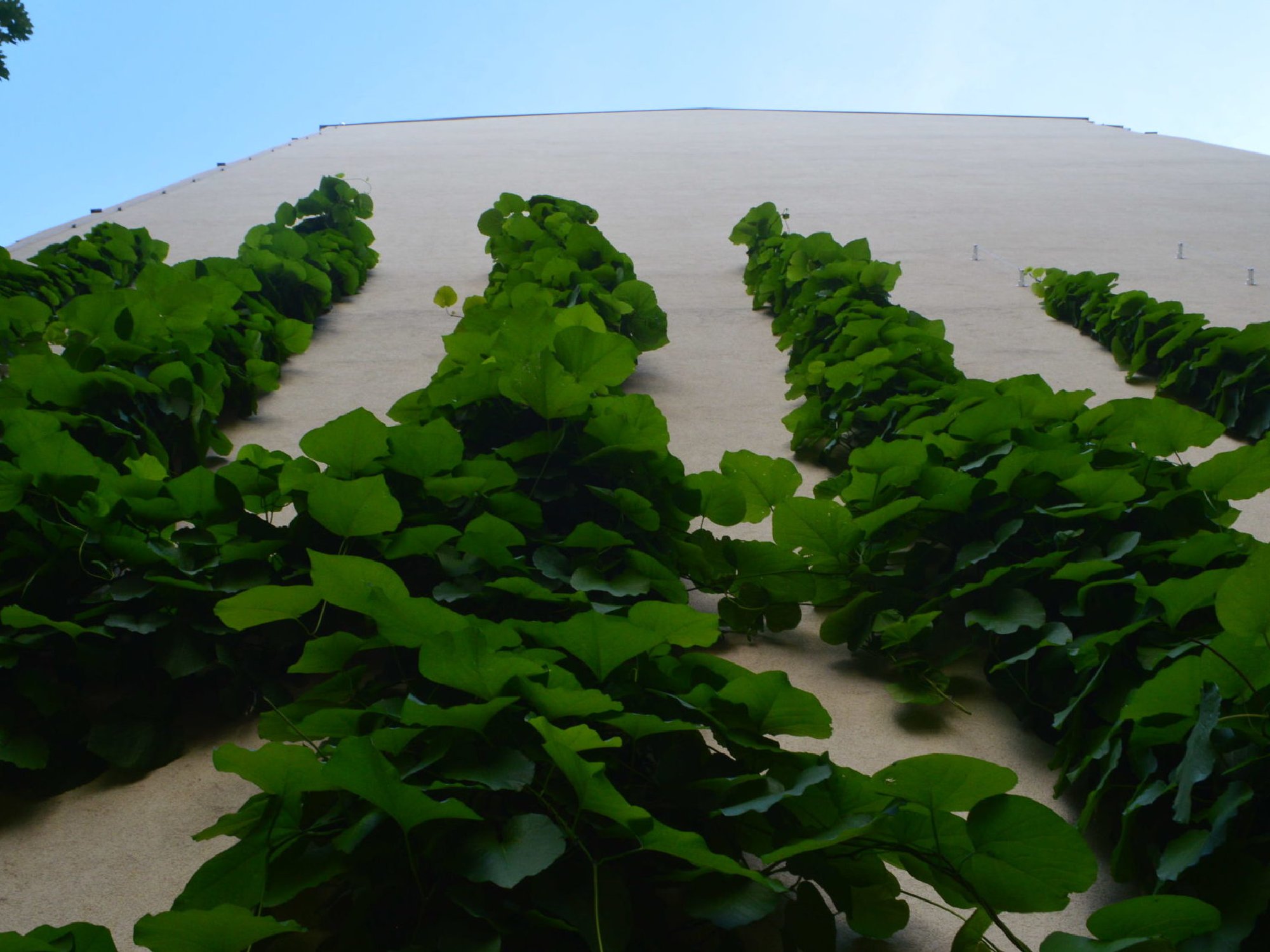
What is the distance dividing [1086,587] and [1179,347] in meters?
1.53

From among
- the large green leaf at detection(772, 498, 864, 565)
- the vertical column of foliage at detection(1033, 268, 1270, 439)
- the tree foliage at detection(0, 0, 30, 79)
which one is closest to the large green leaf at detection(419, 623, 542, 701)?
the large green leaf at detection(772, 498, 864, 565)

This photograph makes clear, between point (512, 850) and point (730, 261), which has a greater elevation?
point (512, 850)

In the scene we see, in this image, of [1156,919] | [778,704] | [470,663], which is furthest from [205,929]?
[1156,919]

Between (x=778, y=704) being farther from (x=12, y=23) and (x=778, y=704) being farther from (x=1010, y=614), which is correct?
(x=12, y=23)

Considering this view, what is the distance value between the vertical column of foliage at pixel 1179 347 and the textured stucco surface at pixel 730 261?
73 mm

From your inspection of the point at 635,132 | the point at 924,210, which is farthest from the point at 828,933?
the point at 635,132

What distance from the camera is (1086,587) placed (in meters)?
1.19

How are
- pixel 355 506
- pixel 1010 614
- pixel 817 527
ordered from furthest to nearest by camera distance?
pixel 817 527 < pixel 1010 614 < pixel 355 506

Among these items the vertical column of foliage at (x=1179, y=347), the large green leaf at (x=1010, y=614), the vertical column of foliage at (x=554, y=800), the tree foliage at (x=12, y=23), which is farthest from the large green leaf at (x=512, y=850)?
the tree foliage at (x=12, y=23)

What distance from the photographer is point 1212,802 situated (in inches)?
34.9

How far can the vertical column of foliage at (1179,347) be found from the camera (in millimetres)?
2191

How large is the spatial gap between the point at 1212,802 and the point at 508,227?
8.61 ft

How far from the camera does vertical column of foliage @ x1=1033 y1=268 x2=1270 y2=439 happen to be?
2.19 metres

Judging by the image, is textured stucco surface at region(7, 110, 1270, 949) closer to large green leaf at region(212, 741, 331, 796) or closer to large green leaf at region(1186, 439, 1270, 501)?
large green leaf at region(212, 741, 331, 796)
